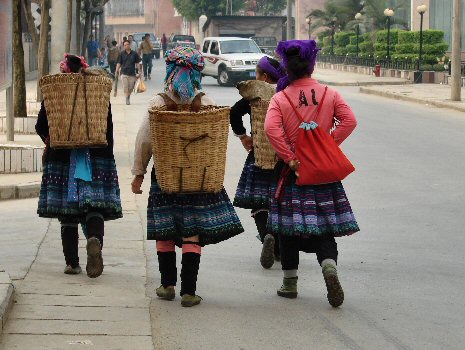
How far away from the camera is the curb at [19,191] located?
13414mm

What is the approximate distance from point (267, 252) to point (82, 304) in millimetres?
1947

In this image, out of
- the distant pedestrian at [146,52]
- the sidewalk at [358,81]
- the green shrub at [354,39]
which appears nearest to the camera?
the sidewalk at [358,81]

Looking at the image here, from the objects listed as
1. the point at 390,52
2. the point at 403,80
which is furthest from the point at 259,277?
the point at 390,52

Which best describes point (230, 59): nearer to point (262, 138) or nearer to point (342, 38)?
point (342, 38)

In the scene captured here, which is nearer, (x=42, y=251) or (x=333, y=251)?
(x=333, y=251)

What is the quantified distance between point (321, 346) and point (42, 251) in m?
3.50

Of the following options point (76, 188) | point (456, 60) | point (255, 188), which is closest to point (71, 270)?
point (76, 188)

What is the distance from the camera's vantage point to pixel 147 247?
396 inches

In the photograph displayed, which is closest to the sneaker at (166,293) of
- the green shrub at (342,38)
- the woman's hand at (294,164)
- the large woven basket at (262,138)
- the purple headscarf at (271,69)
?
the woman's hand at (294,164)

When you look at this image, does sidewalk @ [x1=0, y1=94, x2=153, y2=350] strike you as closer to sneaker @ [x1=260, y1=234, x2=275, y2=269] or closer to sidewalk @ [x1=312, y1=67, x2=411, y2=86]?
sneaker @ [x1=260, y1=234, x2=275, y2=269]

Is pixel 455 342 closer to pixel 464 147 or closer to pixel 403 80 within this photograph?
pixel 464 147

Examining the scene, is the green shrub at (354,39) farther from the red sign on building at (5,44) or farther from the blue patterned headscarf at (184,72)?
the blue patterned headscarf at (184,72)

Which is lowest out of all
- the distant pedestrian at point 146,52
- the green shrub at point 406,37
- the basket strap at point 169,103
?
the basket strap at point 169,103

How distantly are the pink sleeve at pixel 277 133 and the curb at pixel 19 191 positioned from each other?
619 cm
